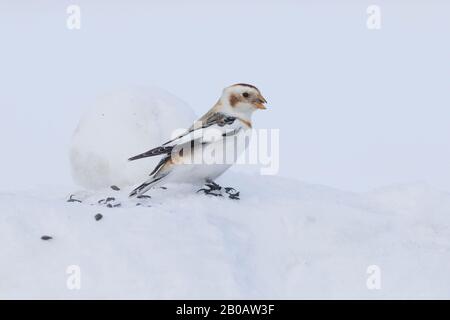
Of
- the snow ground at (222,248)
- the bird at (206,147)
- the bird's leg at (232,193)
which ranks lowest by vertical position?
the snow ground at (222,248)

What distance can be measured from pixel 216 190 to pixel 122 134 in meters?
1.66

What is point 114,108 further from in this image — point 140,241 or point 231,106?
point 140,241

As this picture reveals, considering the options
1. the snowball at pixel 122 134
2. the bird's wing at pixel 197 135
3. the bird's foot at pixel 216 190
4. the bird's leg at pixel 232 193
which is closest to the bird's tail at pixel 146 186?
the bird's wing at pixel 197 135

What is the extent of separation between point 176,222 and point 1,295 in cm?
175

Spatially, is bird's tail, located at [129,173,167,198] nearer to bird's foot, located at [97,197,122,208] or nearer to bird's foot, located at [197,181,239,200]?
bird's foot, located at [97,197,122,208]

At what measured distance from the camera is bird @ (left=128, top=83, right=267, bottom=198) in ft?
27.0

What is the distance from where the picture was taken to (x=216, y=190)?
8523mm

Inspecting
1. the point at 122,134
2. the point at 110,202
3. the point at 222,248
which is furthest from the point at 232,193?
the point at 122,134

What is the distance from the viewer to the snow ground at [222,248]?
6.68 metres

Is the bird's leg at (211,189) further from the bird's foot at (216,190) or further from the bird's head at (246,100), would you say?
the bird's head at (246,100)

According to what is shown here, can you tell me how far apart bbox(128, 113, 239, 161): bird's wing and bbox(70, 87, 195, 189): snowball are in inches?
46.4

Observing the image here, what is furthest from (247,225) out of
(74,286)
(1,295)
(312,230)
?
(1,295)

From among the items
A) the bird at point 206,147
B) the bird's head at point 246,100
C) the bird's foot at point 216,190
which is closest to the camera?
the bird at point 206,147

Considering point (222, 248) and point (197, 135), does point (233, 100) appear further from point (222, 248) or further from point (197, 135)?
point (222, 248)
